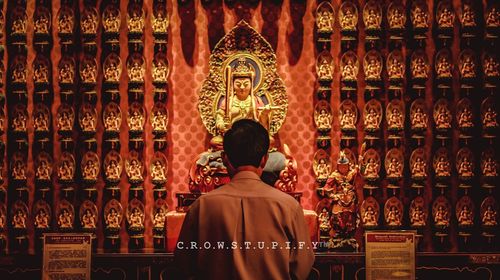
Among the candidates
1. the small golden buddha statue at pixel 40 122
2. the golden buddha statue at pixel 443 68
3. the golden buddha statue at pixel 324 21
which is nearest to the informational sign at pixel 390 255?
the golden buddha statue at pixel 443 68

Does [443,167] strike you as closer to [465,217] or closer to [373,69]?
[465,217]

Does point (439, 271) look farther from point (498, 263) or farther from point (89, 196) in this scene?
point (89, 196)

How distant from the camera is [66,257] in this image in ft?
14.2

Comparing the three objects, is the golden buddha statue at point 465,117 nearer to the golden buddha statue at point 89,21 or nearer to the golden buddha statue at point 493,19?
the golden buddha statue at point 493,19

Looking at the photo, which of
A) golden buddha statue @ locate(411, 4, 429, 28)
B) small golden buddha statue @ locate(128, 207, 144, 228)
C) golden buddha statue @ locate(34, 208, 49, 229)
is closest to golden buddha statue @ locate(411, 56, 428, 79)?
golden buddha statue @ locate(411, 4, 429, 28)

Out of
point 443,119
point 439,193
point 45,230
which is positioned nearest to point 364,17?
point 443,119

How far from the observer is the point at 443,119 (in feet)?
19.1

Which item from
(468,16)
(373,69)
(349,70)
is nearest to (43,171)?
(349,70)

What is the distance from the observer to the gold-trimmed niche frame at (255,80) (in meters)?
5.86

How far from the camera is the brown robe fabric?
222 centimetres

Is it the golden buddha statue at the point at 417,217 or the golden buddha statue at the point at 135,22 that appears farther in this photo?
the golden buddha statue at the point at 135,22

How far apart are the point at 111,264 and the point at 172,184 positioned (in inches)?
52.0

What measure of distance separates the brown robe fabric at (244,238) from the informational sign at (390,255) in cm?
209

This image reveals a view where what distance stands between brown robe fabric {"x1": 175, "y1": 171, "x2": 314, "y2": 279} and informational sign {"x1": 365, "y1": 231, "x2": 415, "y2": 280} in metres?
2.09
